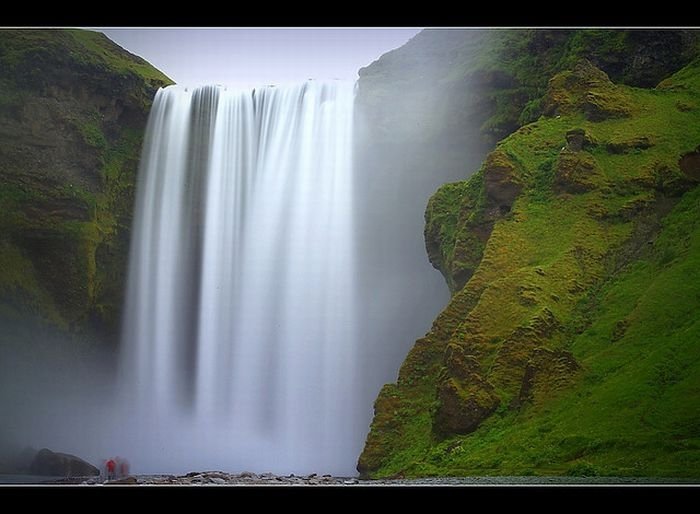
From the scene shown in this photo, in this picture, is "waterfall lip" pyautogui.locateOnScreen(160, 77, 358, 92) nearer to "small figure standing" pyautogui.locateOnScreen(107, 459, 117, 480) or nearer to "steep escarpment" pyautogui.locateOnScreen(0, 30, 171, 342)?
"steep escarpment" pyautogui.locateOnScreen(0, 30, 171, 342)

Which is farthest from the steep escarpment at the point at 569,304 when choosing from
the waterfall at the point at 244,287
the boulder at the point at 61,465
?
the boulder at the point at 61,465

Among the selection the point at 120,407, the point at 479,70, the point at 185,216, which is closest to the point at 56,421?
the point at 120,407

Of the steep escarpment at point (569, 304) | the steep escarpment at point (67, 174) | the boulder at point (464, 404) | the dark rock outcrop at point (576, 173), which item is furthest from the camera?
the steep escarpment at point (67, 174)

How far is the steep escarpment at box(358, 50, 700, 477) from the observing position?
12367 millimetres

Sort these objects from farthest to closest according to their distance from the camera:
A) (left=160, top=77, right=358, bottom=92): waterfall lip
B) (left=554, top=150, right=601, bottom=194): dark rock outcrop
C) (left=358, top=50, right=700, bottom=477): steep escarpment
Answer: (left=160, top=77, right=358, bottom=92): waterfall lip < (left=554, top=150, right=601, bottom=194): dark rock outcrop < (left=358, top=50, right=700, bottom=477): steep escarpment

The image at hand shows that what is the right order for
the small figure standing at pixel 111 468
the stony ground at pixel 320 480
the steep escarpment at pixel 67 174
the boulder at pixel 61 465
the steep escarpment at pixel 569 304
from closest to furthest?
the stony ground at pixel 320 480
the steep escarpment at pixel 569 304
the boulder at pixel 61 465
the small figure standing at pixel 111 468
the steep escarpment at pixel 67 174

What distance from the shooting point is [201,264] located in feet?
48.3

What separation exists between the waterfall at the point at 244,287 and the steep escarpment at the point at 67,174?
41 centimetres

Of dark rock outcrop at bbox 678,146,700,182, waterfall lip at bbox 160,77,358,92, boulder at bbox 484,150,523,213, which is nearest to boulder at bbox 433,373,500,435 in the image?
boulder at bbox 484,150,523,213

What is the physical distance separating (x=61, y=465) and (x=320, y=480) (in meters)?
3.74

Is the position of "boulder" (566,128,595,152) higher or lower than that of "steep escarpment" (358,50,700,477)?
higher

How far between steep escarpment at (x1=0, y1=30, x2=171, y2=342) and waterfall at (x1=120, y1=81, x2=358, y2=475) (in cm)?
41

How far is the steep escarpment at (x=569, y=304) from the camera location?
1237 centimetres

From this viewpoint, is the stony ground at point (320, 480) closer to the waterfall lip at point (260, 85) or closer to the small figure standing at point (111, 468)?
the small figure standing at point (111, 468)
